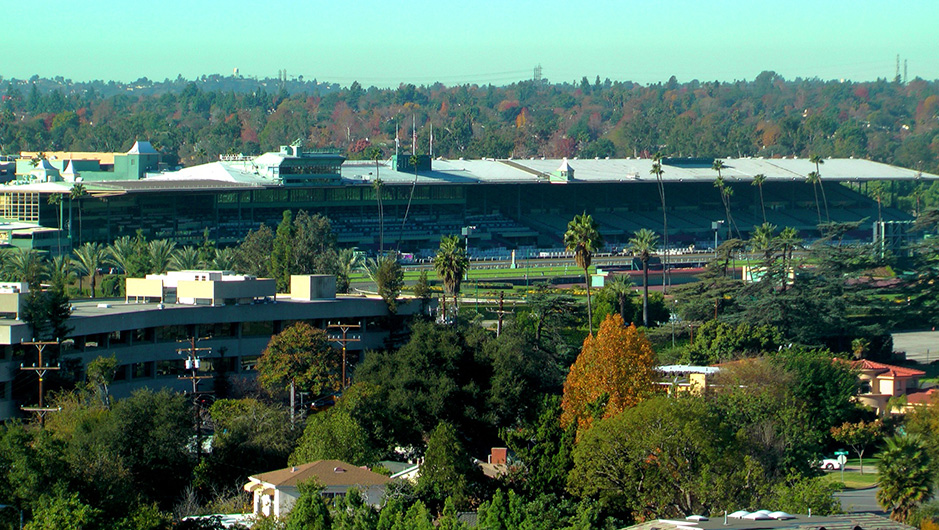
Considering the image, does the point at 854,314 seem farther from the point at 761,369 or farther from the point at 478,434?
the point at 478,434

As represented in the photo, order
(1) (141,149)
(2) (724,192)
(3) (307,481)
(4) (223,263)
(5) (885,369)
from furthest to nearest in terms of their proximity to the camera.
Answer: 1. (1) (141,149)
2. (2) (724,192)
3. (4) (223,263)
4. (5) (885,369)
5. (3) (307,481)

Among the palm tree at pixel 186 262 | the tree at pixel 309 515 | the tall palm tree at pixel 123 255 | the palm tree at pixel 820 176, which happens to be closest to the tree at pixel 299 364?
Answer: the tree at pixel 309 515

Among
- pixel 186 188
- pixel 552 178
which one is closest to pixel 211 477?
pixel 186 188

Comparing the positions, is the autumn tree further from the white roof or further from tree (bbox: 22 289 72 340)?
the white roof

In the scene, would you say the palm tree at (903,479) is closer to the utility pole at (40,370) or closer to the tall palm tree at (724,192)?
the utility pole at (40,370)

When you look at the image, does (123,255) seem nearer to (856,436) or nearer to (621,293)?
(621,293)

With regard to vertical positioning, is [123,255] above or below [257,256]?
below

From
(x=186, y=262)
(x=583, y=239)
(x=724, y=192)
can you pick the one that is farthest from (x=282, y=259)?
(x=724, y=192)
